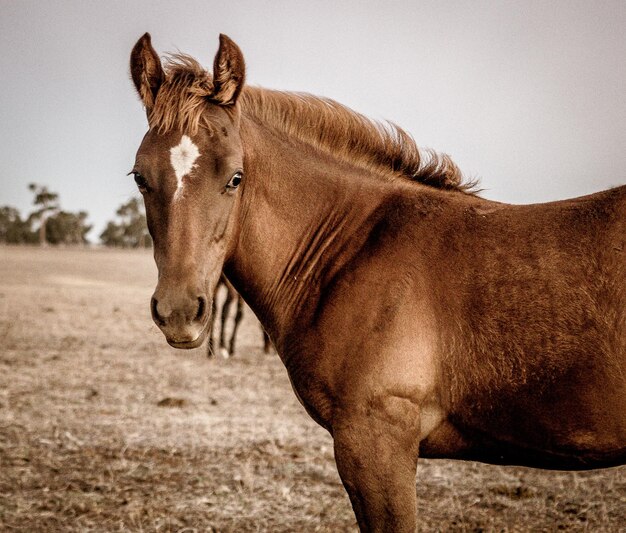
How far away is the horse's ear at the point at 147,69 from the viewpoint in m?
2.65

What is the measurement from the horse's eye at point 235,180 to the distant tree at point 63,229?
82.9 meters

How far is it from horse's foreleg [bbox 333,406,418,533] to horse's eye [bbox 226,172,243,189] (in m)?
1.23

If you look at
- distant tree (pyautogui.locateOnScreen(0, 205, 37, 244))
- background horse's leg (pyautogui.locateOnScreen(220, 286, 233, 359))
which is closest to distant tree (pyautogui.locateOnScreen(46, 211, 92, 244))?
distant tree (pyautogui.locateOnScreen(0, 205, 37, 244))

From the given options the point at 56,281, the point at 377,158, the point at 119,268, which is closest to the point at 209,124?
the point at 377,158

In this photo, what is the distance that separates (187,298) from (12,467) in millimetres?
3956

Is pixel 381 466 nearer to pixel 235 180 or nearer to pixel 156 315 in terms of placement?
pixel 156 315

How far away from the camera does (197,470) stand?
5133 millimetres

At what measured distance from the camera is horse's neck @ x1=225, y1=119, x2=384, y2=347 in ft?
9.23

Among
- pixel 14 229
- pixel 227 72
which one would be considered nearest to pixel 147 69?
pixel 227 72

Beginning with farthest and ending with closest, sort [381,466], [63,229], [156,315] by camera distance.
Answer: [63,229]
[381,466]
[156,315]

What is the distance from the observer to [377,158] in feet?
10.2

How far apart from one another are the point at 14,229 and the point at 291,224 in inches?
3961

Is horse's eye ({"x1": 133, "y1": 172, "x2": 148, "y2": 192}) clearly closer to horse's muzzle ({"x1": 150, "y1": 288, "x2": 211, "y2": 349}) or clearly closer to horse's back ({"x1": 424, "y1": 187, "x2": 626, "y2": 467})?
horse's muzzle ({"x1": 150, "y1": 288, "x2": 211, "y2": 349})

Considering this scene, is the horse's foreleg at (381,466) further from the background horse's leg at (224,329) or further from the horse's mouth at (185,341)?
the background horse's leg at (224,329)
